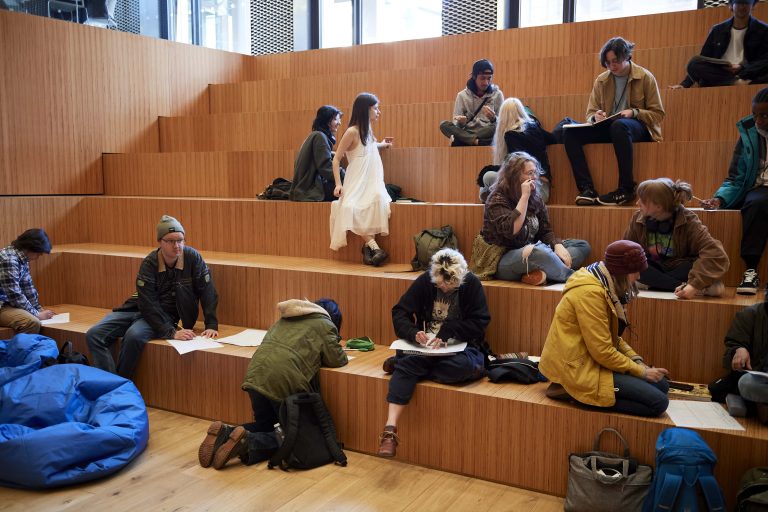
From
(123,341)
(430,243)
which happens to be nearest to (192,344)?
(123,341)

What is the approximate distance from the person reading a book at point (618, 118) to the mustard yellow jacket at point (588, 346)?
4.32ft

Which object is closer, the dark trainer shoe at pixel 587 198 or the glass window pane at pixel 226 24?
the dark trainer shoe at pixel 587 198

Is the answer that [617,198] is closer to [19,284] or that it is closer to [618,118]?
[618,118]

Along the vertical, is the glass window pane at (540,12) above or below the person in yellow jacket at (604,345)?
above

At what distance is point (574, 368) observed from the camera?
2.86 meters

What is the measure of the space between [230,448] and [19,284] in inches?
82.8

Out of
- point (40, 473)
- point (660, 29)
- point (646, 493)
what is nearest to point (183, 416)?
point (40, 473)

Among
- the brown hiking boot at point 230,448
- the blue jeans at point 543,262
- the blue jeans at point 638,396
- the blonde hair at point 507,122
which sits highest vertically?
the blonde hair at point 507,122

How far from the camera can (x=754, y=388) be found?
265cm

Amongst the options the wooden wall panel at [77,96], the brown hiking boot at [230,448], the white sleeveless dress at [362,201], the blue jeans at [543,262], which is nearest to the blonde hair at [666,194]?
the blue jeans at [543,262]

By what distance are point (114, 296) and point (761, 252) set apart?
3.99 metres

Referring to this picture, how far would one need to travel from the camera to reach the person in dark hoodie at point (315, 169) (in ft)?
16.3

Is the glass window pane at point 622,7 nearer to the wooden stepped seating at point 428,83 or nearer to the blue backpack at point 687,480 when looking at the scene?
the wooden stepped seating at point 428,83

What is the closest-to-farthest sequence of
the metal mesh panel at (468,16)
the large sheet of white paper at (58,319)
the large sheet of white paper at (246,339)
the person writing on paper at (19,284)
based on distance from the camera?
the large sheet of white paper at (246,339)
the person writing on paper at (19,284)
the large sheet of white paper at (58,319)
the metal mesh panel at (468,16)
